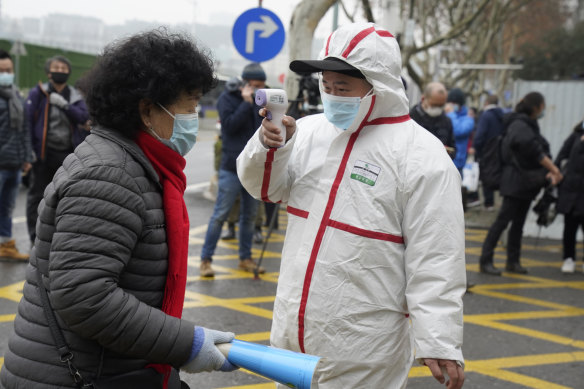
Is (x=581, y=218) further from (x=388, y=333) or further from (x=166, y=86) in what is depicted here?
(x=166, y=86)

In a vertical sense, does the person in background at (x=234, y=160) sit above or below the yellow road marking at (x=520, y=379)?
above

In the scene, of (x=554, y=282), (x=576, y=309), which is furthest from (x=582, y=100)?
(x=576, y=309)

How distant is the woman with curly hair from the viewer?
1.79m

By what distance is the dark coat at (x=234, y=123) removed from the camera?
695 cm

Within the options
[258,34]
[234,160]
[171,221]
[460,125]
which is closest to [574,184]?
[460,125]

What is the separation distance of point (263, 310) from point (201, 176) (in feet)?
34.2

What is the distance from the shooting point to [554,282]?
7781mm

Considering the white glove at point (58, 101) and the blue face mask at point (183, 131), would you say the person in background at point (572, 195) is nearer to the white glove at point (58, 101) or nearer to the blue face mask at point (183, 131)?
the white glove at point (58, 101)

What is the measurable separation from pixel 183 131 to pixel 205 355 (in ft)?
2.25

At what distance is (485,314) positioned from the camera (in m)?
6.27

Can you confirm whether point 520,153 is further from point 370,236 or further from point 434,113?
point 370,236

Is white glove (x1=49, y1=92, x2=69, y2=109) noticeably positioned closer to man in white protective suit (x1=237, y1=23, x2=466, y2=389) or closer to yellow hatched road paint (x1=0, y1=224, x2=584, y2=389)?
yellow hatched road paint (x1=0, y1=224, x2=584, y2=389)

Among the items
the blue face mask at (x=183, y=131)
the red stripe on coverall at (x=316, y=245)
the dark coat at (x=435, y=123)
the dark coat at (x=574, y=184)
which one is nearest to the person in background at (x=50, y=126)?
the dark coat at (x=435, y=123)

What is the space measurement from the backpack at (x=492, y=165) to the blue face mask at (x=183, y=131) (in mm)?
6379
